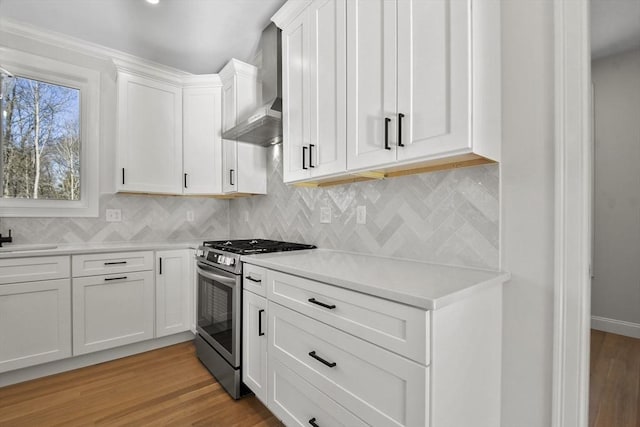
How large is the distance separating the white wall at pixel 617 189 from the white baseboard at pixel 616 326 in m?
0.01

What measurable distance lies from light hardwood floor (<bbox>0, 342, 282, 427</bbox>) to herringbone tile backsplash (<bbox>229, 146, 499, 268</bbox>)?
120 centimetres

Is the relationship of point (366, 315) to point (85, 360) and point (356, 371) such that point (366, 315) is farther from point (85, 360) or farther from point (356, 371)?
point (85, 360)

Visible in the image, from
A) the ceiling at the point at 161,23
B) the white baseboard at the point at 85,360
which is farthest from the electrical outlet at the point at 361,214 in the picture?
the white baseboard at the point at 85,360

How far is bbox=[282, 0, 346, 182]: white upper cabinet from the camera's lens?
1642 millimetres

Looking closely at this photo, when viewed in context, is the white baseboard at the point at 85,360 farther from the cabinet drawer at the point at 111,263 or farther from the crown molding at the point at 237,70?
the crown molding at the point at 237,70

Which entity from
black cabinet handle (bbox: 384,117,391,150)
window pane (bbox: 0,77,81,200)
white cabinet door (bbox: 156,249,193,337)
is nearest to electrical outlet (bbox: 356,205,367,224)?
black cabinet handle (bbox: 384,117,391,150)

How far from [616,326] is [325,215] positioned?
2923 millimetres

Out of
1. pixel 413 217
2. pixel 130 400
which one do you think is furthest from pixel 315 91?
pixel 130 400

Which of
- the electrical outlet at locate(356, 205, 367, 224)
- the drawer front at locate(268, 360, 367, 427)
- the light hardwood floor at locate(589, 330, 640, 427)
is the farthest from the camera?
the electrical outlet at locate(356, 205, 367, 224)

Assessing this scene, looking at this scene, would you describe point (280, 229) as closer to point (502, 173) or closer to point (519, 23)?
point (502, 173)

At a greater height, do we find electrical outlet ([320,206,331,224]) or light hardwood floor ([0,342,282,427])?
electrical outlet ([320,206,331,224])

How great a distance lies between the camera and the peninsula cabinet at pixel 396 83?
44.8 inches

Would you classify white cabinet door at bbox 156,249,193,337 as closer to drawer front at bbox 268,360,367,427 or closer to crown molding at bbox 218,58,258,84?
drawer front at bbox 268,360,367,427

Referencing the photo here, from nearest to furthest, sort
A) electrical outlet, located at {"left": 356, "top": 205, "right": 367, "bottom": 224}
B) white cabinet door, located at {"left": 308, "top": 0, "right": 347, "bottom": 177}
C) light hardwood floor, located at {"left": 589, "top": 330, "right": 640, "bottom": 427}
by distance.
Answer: white cabinet door, located at {"left": 308, "top": 0, "right": 347, "bottom": 177}, light hardwood floor, located at {"left": 589, "top": 330, "right": 640, "bottom": 427}, electrical outlet, located at {"left": 356, "top": 205, "right": 367, "bottom": 224}
